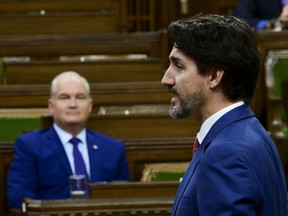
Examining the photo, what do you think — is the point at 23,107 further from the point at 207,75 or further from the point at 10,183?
the point at 207,75

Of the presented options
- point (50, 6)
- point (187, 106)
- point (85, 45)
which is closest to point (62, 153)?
point (85, 45)

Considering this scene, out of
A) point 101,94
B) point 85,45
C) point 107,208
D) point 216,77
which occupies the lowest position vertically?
point 107,208

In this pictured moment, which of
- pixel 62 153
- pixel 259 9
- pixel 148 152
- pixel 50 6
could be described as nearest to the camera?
pixel 62 153

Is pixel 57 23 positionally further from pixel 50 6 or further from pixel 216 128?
pixel 216 128

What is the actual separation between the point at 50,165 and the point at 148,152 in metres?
0.49

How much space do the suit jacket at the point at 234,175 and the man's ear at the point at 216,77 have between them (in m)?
0.07

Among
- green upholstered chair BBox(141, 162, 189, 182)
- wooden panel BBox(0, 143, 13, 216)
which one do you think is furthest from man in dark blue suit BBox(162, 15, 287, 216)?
wooden panel BBox(0, 143, 13, 216)

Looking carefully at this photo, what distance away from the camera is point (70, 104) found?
4531 millimetres

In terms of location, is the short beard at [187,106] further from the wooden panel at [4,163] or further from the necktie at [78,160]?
the wooden panel at [4,163]

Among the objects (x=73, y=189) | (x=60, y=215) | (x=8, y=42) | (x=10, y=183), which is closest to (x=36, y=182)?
(x=10, y=183)

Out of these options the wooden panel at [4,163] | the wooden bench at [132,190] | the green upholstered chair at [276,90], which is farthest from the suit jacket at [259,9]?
the wooden bench at [132,190]

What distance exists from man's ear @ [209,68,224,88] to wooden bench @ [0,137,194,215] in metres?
2.68

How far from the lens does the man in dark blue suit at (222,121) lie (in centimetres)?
175

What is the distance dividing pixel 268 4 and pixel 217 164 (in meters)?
4.98
